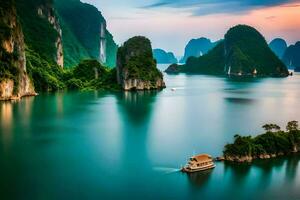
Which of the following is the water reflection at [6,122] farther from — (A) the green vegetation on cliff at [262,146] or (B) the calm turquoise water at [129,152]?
(A) the green vegetation on cliff at [262,146]

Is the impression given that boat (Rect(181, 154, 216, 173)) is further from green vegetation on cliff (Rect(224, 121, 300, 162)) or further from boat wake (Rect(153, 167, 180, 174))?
green vegetation on cliff (Rect(224, 121, 300, 162))

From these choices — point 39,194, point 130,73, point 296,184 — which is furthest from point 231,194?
point 130,73

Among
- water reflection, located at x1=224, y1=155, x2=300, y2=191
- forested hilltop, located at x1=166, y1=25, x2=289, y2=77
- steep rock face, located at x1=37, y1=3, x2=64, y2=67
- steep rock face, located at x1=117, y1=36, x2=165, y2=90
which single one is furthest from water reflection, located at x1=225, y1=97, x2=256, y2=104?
forested hilltop, located at x1=166, y1=25, x2=289, y2=77

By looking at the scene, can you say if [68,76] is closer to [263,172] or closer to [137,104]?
[137,104]

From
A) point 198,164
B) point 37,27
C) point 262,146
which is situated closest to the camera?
point 198,164

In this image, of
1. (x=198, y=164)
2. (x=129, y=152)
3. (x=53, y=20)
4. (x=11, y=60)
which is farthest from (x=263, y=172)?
(x=53, y=20)

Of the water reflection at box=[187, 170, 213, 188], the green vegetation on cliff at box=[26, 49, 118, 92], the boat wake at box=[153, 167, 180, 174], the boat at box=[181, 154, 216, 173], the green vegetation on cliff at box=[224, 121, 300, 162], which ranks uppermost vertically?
the green vegetation on cliff at box=[26, 49, 118, 92]
